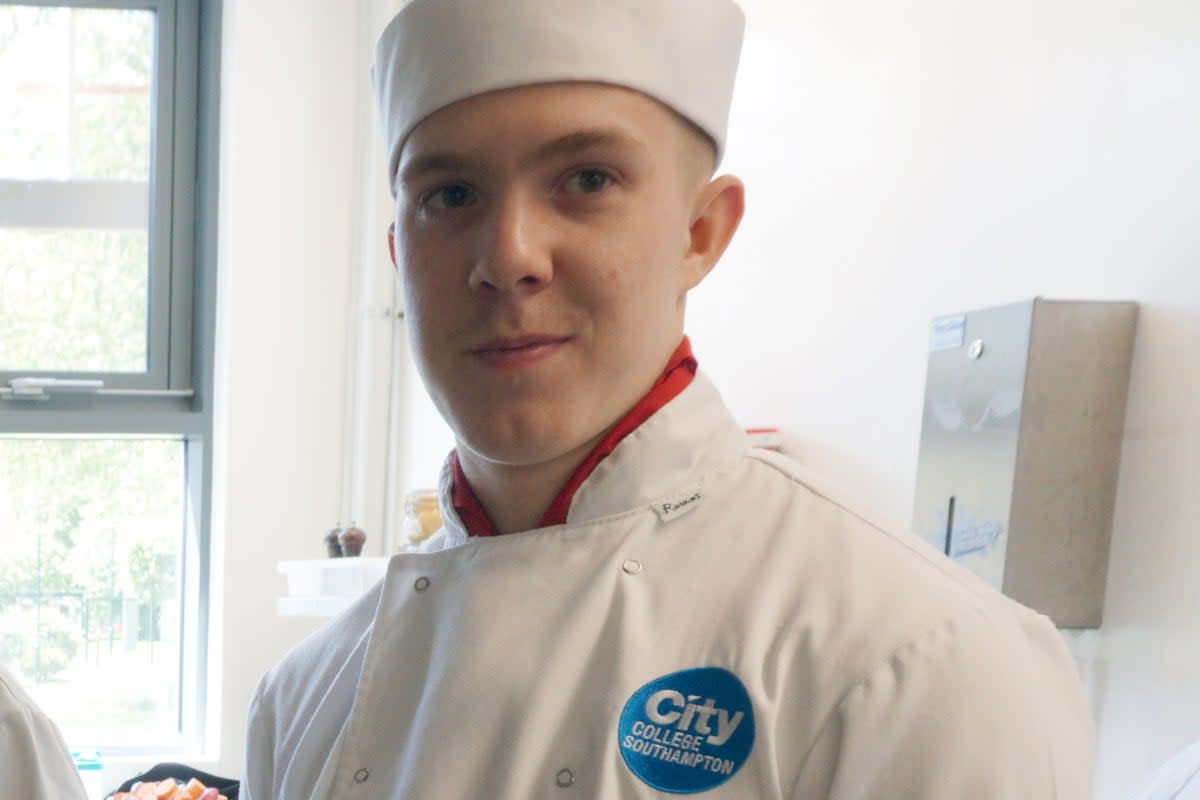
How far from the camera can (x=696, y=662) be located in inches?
29.9

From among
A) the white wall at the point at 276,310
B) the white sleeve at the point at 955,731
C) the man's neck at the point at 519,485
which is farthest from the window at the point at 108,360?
the white sleeve at the point at 955,731

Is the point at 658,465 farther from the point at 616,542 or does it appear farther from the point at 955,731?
the point at 955,731

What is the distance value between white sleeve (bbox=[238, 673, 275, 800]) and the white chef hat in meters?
0.49

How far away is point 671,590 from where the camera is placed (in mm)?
800

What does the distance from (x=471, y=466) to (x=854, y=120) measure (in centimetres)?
89

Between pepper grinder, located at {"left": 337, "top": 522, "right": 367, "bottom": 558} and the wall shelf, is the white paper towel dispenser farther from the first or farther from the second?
pepper grinder, located at {"left": 337, "top": 522, "right": 367, "bottom": 558}

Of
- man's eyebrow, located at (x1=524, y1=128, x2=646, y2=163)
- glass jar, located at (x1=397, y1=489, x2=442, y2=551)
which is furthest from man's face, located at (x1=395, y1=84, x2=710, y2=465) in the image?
glass jar, located at (x1=397, y1=489, x2=442, y2=551)

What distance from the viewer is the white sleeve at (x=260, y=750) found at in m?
1.03

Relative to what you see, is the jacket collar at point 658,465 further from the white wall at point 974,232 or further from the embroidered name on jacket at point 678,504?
the white wall at point 974,232

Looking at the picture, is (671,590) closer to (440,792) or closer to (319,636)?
(440,792)

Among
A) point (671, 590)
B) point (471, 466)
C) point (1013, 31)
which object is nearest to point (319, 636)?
point (471, 466)

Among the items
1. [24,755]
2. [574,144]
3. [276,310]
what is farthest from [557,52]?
[276,310]

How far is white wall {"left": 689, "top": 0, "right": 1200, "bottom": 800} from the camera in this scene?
1.00 metres

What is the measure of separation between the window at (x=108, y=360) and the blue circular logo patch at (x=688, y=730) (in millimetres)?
3098
